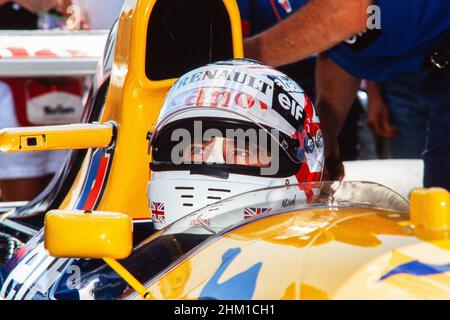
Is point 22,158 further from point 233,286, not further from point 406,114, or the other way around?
point 233,286

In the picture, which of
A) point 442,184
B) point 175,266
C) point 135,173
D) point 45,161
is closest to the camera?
point 175,266

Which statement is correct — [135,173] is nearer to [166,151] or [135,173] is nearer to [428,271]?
[166,151]

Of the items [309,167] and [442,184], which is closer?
[309,167]

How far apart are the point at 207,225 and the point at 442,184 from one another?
162cm

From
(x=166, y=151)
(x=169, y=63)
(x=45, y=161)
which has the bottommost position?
(x=45, y=161)

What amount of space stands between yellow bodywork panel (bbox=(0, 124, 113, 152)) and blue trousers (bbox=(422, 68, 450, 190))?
3.66ft

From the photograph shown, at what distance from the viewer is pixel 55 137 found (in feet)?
8.47

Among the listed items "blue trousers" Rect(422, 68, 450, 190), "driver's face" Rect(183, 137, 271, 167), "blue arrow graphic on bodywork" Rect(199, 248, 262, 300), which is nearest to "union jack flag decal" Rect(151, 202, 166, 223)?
"driver's face" Rect(183, 137, 271, 167)

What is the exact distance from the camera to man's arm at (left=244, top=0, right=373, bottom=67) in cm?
293

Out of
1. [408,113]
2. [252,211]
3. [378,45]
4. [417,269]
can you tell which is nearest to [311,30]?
[378,45]

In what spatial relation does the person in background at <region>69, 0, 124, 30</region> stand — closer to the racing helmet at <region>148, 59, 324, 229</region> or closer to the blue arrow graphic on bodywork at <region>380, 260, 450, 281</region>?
the racing helmet at <region>148, 59, 324, 229</region>
